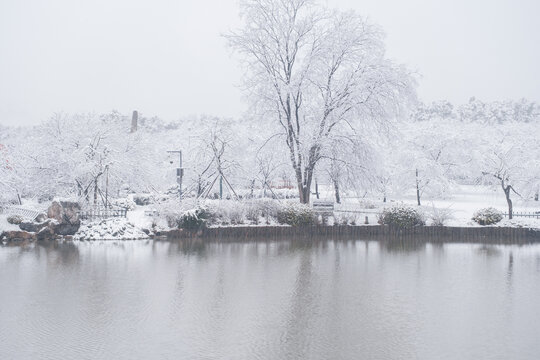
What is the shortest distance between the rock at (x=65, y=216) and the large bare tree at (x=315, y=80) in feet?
41.3

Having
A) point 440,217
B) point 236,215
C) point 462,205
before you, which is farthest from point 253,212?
point 462,205

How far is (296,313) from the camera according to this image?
528 inches

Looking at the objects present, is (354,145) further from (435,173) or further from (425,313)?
(425,313)

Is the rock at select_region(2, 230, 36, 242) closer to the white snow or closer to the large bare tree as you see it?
the white snow

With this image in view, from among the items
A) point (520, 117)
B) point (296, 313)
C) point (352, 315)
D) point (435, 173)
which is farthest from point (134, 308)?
point (520, 117)

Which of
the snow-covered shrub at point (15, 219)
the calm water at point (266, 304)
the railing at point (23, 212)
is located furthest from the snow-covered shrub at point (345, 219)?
the snow-covered shrub at point (15, 219)

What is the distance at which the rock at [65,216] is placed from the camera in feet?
87.4

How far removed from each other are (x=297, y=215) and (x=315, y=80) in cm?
862

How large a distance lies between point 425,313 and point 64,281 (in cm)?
1056

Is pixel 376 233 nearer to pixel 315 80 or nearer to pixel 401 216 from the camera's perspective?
pixel 401 216

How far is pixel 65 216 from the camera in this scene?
26.7 m

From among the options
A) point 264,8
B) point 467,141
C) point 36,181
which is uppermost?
point 264,8

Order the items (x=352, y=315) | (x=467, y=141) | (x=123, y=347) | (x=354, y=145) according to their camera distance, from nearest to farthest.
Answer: (x=123, y=347) → (x=352, y=315) → (x=354, y=145) → (x=467, y=141)

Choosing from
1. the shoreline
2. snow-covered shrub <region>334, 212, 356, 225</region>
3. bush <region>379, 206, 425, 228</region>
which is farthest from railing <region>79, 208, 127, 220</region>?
bush <region>379, 206, 425, 228</region>
